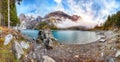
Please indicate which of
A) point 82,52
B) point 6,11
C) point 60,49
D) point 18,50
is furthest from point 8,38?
point 82,52

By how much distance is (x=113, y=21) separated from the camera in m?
5.96

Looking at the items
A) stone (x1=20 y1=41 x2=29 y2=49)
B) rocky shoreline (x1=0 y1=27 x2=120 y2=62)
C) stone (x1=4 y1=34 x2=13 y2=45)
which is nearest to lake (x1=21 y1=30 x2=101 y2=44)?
rocky shoreline (x1=0 y1=27 x2=120 y2=62)

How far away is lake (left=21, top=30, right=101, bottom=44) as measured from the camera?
6008 millimetres

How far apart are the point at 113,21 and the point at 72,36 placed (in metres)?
0.86

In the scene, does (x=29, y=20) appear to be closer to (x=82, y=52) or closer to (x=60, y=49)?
(x=60, y=49)

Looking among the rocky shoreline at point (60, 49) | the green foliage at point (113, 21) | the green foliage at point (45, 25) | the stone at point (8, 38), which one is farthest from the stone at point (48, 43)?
the green foliage at point (113, 21)

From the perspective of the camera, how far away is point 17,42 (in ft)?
20.5

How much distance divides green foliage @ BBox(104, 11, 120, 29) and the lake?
11.1 inches

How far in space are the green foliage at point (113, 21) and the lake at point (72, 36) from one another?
28 centimetres

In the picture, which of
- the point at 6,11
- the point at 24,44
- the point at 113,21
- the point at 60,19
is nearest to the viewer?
the point at 113,21

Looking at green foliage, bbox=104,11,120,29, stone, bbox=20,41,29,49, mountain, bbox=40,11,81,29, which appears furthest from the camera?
stone, bbox=20,41,29,49

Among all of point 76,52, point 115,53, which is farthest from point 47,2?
point 115,53

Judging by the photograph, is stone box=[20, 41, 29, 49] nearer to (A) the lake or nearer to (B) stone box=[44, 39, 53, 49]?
(A) the lake

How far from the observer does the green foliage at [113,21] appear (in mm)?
5957
